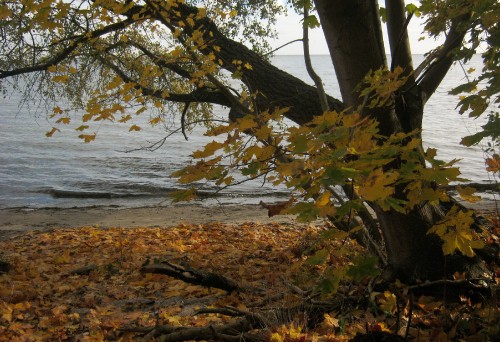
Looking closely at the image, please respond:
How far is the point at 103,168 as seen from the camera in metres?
21.6

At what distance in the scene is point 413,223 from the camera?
3.54 metres

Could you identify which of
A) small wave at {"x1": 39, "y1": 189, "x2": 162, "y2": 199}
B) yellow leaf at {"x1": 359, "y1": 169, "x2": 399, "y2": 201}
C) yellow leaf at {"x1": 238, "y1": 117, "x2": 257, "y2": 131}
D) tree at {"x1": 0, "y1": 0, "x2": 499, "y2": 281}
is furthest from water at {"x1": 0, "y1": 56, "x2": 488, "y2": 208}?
yellow leaf at {"x1": 359, "y1": 169, "x2": 399, "y2": 201}

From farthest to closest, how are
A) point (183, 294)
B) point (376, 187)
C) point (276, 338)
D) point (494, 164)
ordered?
point (183, 294) < point (494, 164) < point (276, 338) < point (376, 187)

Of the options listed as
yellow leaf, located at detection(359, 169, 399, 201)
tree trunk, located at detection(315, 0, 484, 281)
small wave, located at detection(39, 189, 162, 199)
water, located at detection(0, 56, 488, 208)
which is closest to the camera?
yellow leaf, located at detection(359, 169, 399, 201)

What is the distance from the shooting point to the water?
16781 millimetres

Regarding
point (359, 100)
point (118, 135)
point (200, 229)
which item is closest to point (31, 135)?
point (118, 135)

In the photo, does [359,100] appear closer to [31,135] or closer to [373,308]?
[373,308]

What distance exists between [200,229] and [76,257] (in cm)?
294

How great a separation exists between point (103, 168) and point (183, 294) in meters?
17.9

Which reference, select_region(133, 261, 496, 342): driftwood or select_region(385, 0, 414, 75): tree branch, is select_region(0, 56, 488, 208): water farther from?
select_region(133, 261, 496, 342): driftwood

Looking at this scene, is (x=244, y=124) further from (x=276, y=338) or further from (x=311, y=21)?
(x=311, y=21)

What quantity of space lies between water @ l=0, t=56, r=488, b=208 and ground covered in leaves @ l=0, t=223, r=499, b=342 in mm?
3346

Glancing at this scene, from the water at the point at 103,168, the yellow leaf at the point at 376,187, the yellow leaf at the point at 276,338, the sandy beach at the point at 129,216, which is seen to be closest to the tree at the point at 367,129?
the yellow leaf at the point at 376,187

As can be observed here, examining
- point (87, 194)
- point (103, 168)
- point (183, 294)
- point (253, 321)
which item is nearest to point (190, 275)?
point (253, 321)
